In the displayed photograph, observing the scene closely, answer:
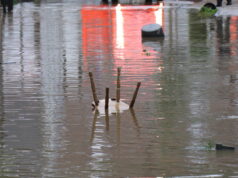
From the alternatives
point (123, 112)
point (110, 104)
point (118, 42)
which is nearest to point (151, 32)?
point (118, 42)

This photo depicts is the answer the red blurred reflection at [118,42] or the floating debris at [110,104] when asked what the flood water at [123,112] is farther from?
the floating debris at [110,104]

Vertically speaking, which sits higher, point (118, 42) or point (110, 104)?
point (110, 104)

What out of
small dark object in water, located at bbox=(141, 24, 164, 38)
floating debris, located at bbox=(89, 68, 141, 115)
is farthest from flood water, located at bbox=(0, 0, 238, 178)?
small dark object in water, located at bbox=(141, 24, 164, 38)

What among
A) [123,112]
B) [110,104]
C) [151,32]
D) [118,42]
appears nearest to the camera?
[123,112]

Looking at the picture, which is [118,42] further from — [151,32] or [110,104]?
[110,104]

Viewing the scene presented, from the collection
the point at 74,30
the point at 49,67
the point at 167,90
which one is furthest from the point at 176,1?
the point at 167,90

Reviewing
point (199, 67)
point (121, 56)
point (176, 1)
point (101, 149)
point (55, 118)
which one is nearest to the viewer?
point (101, 149)

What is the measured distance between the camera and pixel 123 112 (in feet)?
54.1

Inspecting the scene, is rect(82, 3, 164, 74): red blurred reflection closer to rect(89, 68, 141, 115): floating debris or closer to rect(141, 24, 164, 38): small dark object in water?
rect(141, 24, 164, 38): small dark object in water

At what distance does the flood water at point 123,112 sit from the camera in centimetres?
1165

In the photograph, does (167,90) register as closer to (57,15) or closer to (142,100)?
(142,100)

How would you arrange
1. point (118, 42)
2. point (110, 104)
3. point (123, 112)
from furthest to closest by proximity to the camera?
point (118, 42), point (110, 104), point (123, 112)

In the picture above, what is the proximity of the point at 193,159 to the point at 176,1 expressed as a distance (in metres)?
70.6

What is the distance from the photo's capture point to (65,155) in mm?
12234
